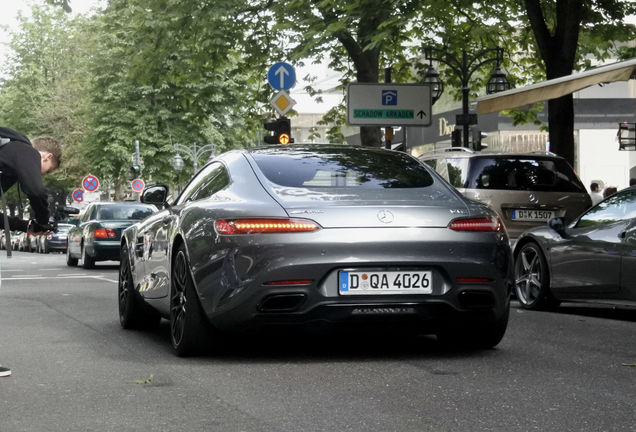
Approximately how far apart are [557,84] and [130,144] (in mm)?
42636

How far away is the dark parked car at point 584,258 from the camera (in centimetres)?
1047

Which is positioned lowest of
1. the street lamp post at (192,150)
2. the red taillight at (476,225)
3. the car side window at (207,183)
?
the red taillight at (476,225)

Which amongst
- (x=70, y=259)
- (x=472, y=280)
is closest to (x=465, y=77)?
(x=70, y=259)

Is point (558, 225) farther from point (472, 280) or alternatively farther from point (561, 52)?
point (561, 52)

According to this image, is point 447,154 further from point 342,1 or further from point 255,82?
point 255,82

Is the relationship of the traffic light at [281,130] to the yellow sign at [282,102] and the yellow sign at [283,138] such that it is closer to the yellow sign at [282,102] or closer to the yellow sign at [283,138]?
the yellow sign at [283,138]

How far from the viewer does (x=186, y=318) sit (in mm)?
7488

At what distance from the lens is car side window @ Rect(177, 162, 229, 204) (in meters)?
8.09

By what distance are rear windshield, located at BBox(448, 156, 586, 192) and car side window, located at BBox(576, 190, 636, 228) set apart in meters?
3.30

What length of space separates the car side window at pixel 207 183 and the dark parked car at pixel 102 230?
16.3 meters

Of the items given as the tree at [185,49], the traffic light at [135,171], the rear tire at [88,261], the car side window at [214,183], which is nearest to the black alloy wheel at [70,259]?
the rear tire at [88,261]

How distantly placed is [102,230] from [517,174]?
488 inches

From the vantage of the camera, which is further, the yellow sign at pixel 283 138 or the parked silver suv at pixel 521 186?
the yellow sign at pixel 283 138

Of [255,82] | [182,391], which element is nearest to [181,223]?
[182,391]
